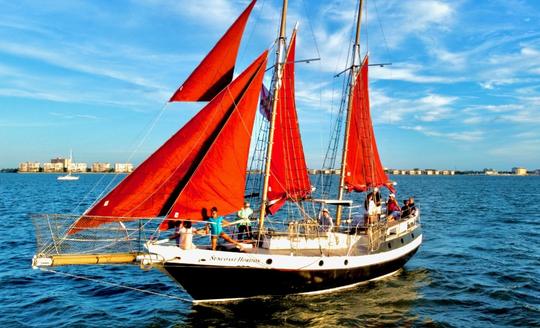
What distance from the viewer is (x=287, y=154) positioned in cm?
1895

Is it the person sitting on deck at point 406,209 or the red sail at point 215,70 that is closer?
the red sail at point 215,70

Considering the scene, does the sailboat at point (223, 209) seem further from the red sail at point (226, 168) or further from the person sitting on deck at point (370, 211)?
the person sitting on deck at point (370, 211)

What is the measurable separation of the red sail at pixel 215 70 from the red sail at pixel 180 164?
1.40 ft

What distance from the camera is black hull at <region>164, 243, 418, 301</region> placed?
1452cm

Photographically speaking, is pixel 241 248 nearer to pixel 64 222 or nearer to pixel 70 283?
pixel 64 222

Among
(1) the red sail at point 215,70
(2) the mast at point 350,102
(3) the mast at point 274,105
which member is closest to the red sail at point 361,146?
(2) the mast at point 350,102

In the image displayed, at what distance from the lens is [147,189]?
13531 millimetres

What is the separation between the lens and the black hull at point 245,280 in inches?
571

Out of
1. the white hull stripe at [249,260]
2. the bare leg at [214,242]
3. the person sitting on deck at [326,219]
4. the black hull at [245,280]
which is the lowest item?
the black hull at [245,280]

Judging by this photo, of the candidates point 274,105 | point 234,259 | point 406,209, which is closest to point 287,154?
point 274,105

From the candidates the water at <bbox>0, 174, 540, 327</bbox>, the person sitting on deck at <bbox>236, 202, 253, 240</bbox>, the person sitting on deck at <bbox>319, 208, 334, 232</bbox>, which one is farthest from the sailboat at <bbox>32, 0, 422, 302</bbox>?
the water at <bbox>0, 174, 540, 327</bbox>

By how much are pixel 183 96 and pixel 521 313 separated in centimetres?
1439

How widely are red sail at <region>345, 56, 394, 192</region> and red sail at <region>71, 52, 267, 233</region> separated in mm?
9921

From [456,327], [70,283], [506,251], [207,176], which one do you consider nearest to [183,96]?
[207,176]
